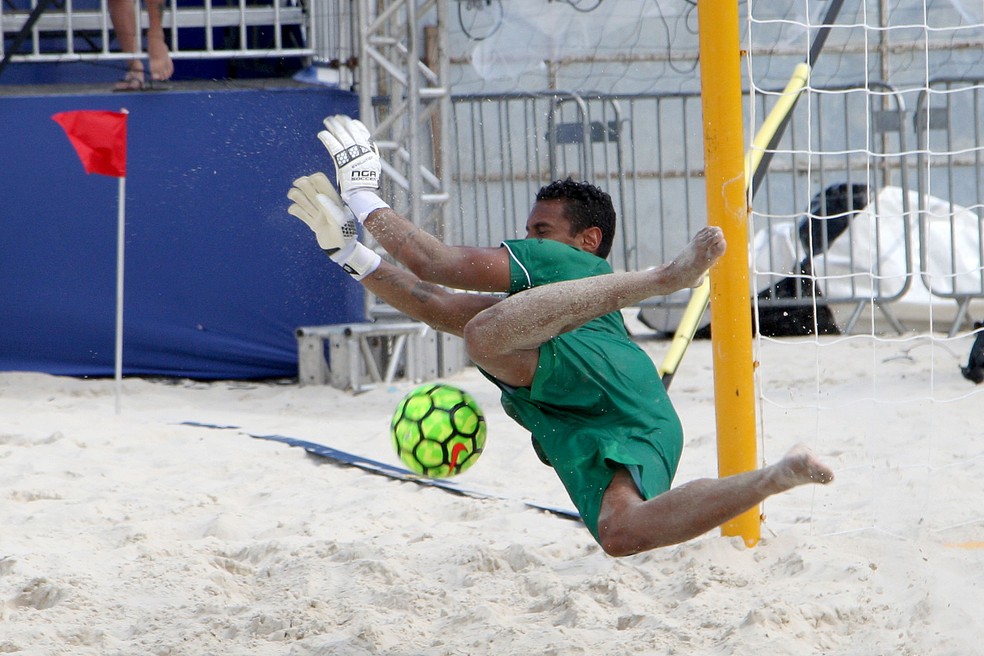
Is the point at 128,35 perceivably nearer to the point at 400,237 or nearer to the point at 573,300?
Answer: the point at 400,237

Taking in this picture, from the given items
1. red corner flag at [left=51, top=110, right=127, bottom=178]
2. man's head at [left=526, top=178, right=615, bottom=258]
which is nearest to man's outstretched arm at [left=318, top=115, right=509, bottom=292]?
man's head at [left=526, top=178, right=615, bottom=258]

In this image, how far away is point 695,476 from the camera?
4730mm

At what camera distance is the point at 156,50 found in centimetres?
746

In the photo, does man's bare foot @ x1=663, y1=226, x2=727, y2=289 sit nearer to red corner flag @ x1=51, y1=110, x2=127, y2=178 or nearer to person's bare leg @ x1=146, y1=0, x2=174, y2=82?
red corner flag @ x1=51, y1=110, x2=127, y2=178

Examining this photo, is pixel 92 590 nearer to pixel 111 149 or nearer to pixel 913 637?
pixel 913 637

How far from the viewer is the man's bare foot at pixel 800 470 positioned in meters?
2.48

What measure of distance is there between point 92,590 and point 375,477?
68.9 inches

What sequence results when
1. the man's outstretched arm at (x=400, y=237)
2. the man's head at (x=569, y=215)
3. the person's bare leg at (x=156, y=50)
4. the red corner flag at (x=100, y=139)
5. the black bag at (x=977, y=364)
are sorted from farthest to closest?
1. the person's bare leg at (x=156, y=50)
2. the red corner flag at (x=100, y=139)
3. the black bag at (x=977, y=364)
4. the man's head at (x=569, y=215)
5. the man's outstretched arm at (x=400, y=237)

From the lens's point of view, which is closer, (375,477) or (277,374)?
(375,477)

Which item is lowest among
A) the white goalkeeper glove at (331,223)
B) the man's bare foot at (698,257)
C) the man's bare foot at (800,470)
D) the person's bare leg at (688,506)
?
the person's bare leg at (688,506)

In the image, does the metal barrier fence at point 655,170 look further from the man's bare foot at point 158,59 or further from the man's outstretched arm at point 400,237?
the man's outstretched arm at point 400,237

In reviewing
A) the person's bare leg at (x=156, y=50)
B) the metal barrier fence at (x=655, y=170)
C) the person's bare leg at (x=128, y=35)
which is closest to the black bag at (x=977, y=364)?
the metal barrier fence at (x=655, y=170)

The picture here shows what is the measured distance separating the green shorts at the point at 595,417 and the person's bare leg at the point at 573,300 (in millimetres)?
196

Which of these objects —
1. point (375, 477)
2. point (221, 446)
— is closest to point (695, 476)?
point (375, 477)
